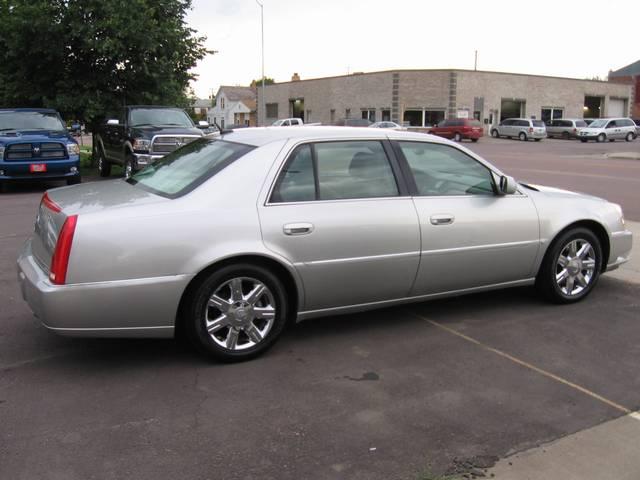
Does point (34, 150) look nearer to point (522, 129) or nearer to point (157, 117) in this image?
point (157, 117)

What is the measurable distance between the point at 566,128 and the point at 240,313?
50557 millimetres

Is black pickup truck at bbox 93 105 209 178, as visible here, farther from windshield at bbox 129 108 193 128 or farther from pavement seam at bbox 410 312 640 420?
pavement seam at bbox 410 312 640 420

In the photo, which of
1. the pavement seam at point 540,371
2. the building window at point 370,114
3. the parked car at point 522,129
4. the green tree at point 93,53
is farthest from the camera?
the building window at point 370,114

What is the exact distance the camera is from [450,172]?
508 cm

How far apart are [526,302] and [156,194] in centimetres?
340

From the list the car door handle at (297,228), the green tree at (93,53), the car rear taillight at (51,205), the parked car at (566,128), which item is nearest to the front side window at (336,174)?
the car door handle at (297,228)

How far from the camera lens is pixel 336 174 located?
4605mm

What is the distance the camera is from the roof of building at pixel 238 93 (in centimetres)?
9619

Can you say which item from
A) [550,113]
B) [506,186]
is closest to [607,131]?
[550,113]

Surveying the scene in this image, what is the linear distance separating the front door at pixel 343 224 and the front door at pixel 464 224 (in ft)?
0.56

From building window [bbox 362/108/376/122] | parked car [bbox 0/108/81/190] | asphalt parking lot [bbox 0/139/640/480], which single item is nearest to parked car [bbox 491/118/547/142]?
building window [bbox 362/108/376/122]

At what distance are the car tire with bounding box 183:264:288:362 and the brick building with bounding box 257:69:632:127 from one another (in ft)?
165

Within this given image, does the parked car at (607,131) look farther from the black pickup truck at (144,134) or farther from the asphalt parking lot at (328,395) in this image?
the asphalt parking lot at (328,395)

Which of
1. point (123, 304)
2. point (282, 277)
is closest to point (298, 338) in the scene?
point (282, 277)
